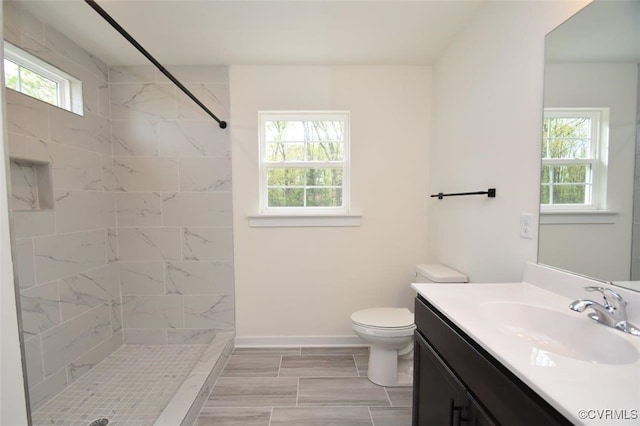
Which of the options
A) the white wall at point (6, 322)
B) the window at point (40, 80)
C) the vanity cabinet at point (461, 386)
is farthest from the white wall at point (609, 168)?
the window at point (40, 80)

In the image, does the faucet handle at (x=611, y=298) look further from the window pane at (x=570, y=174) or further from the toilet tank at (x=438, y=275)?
the toilet tank at (x=438, y=275)

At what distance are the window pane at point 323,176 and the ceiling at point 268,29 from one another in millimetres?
865

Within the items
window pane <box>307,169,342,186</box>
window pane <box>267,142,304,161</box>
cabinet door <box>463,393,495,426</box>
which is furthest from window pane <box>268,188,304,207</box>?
cabinet door <box>463,393,495,426</box>

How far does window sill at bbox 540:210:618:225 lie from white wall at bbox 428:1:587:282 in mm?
71

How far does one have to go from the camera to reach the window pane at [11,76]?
1348 mm

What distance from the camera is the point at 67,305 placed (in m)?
1.65

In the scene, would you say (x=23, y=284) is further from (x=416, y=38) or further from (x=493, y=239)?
(x=416, y=38)

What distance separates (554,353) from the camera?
2.06 ft

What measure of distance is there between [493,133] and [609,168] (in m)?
0.56

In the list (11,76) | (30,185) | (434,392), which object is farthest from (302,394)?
(11,76)

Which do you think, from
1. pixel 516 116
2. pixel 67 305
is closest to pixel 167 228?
pixel 67 305

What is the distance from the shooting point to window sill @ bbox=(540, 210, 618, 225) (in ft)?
2.87

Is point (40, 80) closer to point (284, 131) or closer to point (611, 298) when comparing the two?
point (284, 131)

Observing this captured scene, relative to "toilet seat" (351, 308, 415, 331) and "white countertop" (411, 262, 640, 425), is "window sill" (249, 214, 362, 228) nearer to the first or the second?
"toilet seat" (351, 308, 415, 331)
